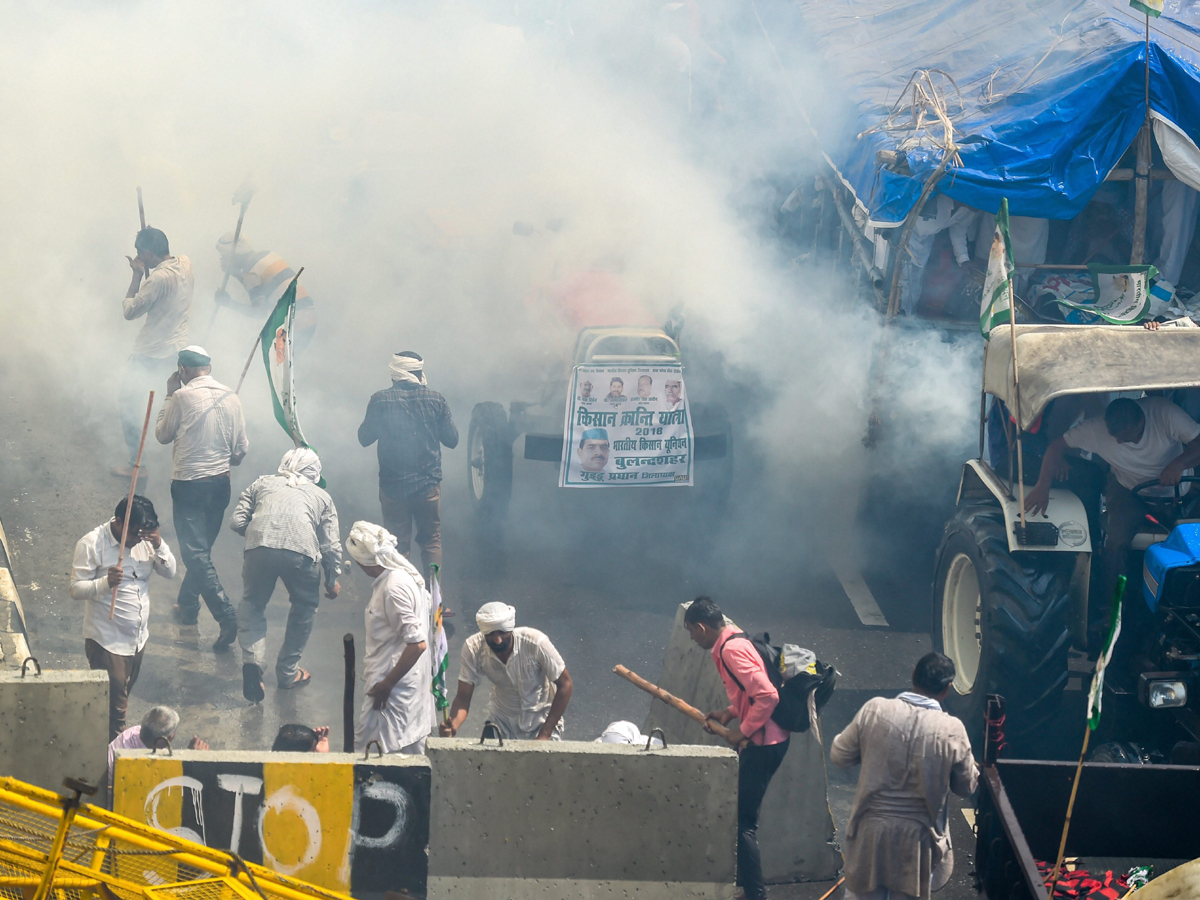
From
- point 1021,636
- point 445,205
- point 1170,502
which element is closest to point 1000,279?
point 1170,502

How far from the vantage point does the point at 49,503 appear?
8.89 meters

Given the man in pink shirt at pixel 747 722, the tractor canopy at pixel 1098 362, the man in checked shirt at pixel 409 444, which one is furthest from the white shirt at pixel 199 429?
the tractor canopy at pixel 1098 362

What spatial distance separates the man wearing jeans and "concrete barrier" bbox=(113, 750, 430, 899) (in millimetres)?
2725

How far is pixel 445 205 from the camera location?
14898 millimetres

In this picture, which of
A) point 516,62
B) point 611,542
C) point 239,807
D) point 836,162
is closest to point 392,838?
point 239,807

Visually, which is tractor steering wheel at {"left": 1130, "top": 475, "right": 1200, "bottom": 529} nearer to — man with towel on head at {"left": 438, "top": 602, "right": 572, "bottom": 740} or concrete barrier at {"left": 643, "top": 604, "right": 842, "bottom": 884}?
concrete barrier at {"left": 643, "top": 604, "right": 842, "bottom": 884}

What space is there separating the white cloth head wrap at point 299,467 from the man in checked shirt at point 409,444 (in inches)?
32.9

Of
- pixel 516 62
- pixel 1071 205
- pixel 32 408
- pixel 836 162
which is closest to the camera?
pixel 1071 205

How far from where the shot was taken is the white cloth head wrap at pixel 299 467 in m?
6.96

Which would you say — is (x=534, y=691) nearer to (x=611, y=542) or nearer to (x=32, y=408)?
(x=611, y=542)

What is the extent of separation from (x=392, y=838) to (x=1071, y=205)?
538 centimetres

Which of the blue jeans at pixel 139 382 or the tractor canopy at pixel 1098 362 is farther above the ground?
the tractor canopy at pixel 1098 362

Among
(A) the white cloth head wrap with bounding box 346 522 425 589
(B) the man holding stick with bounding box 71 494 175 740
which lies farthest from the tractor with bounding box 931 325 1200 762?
(B) the man holding stick with bounding box 71 494 175 740

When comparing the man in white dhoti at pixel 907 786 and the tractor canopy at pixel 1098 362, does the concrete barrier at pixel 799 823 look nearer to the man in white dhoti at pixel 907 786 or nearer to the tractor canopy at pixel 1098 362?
the man in white dhoti at pixel 907 786
